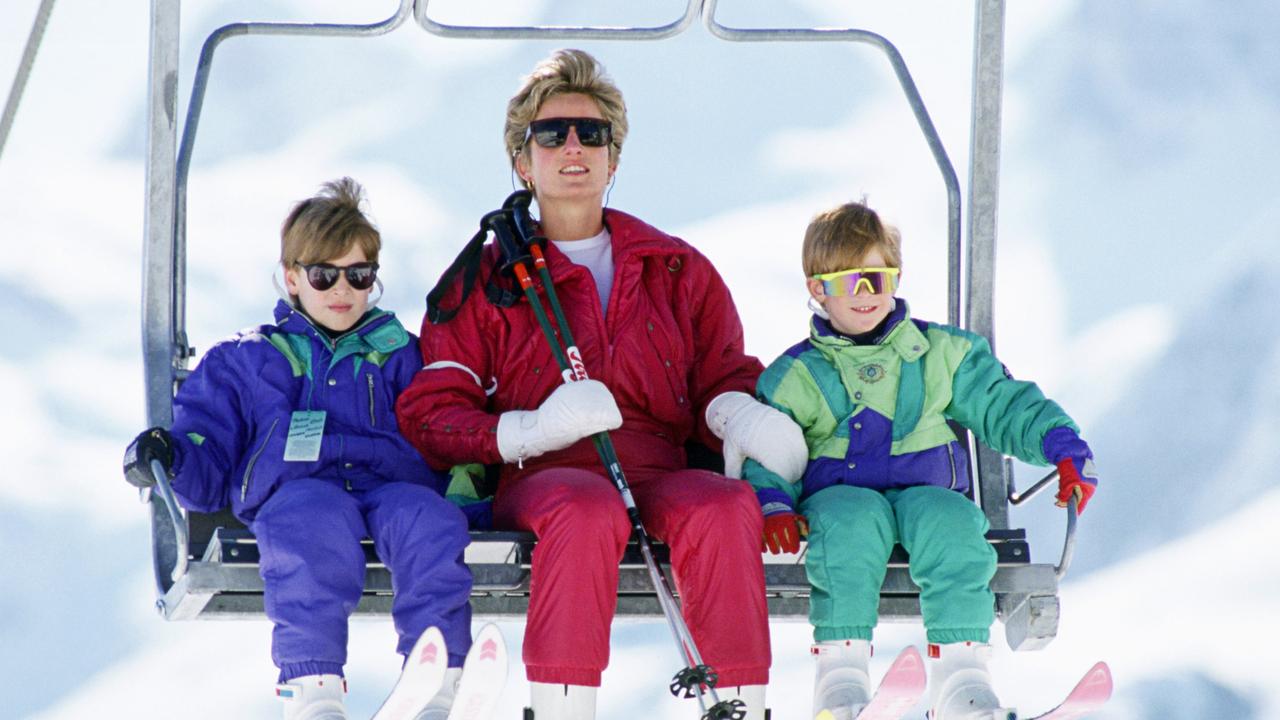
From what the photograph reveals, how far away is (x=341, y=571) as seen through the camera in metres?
4.46

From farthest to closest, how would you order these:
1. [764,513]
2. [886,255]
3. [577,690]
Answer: [886,255], [764,513], [577,690]

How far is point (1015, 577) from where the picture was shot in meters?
4.73

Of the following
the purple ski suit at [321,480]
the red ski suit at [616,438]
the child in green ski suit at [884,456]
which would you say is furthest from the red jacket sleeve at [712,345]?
the purple ski suit at [321,480]

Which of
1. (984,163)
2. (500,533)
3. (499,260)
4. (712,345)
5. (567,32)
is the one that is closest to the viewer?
(500,533)

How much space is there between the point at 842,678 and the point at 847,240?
1129 millimetres

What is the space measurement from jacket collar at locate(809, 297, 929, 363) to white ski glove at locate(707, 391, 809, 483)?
0.76 feet

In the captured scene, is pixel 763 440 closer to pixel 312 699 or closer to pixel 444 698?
pixel 444 698

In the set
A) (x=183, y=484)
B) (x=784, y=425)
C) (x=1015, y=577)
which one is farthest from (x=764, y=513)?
(x=183, y=484)

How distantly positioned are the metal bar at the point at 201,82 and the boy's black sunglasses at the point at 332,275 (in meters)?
0.38

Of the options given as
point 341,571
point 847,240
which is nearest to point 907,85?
point 847,240

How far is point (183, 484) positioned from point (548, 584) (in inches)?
37.8

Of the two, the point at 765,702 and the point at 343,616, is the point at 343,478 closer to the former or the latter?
the point at 343,616

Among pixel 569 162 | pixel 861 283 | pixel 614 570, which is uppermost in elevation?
pixel 569 162

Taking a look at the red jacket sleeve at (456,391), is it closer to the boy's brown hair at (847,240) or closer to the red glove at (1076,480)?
the boy's brown hair at (847,240)
